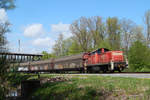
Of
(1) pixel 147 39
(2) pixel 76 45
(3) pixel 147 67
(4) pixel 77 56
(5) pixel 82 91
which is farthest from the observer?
(2) pixel 76 45

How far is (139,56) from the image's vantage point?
2995cm

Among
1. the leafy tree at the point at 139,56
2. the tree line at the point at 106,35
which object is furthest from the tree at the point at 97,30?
the leafy tree at the point at 139,56

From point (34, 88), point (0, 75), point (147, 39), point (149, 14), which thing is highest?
point (149, 14)

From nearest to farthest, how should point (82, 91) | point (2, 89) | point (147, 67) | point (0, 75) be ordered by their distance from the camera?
1. point (0, 75)
2. point (2, 89)
3. point (82, 91)
4. point (147, 67)

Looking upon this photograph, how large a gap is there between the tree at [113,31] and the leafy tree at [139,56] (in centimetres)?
2036

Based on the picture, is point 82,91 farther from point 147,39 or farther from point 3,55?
point 147,39

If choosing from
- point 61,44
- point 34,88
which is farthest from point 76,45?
point 34,88

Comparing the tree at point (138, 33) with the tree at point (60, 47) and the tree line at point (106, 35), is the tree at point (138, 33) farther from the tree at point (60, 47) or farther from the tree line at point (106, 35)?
the tree at point (60, 47)

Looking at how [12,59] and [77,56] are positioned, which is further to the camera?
[77,56]

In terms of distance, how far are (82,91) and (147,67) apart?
25.3 metres

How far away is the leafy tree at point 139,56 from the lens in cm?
2978

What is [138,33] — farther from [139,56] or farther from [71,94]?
[71,94]

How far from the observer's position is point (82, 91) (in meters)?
8.22

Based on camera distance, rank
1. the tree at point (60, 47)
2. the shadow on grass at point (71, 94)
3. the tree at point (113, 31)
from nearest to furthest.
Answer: the shadow on grass at point (71, 94) < the tree at point (113, 31) < the tree at point (60, 47)
